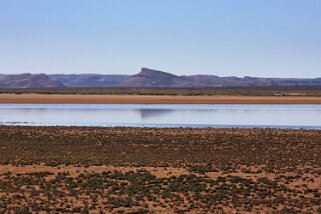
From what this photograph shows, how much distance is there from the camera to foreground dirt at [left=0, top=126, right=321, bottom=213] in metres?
19.0

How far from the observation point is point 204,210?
18188mm

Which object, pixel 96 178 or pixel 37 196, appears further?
pixel 96 178

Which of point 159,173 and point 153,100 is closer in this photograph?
point 159,173

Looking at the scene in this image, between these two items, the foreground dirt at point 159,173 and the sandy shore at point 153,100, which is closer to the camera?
the foreground dirt at point 159,173

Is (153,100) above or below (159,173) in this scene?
above

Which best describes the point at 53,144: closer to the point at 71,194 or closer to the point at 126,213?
the point at 71,194

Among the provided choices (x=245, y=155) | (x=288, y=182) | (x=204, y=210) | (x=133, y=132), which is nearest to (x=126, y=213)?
(x=204, y=210)

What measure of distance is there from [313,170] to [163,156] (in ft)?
26.4

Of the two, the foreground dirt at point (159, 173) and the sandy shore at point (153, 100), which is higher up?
the sandy shore at point (153, 100)

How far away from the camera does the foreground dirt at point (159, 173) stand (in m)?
19.0

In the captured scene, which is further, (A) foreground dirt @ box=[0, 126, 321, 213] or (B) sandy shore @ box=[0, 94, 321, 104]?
(B) sandy shore @ box=[0, 94, 321, 104]

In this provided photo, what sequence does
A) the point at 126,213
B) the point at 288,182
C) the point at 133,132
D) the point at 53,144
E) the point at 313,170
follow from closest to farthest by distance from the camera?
the point at 126,213 → the point at 288,182 → the point at 313,170 → the point at 53,144 → the point at 133,132

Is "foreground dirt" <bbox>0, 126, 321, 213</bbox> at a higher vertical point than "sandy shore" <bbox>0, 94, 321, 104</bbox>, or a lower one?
lower

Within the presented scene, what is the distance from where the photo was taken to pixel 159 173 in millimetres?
24203
